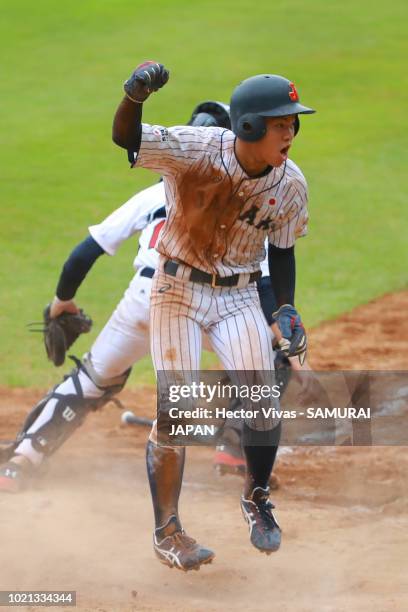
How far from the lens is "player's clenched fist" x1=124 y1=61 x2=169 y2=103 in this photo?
14.2 feet

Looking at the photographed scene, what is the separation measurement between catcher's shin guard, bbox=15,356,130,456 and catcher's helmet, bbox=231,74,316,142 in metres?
2.21

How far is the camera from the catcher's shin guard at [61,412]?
643 cm

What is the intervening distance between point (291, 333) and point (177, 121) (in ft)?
28.5

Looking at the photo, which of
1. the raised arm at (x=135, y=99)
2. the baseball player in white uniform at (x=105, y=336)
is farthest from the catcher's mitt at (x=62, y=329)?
the raised arm at (x=135, y=99)

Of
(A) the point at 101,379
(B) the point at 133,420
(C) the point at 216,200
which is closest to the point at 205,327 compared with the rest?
(C) the point at 216,200

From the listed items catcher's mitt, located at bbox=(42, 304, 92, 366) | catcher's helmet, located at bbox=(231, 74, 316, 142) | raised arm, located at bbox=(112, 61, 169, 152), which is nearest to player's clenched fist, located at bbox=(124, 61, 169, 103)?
raised arm, located at bbox=(112, 61, 169, 152)

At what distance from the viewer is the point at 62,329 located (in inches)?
263

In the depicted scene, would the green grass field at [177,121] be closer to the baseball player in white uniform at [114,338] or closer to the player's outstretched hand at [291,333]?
the baseball player in white uniform at [114,338]

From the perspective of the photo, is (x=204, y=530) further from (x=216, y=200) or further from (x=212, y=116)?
(x=212, y=116)

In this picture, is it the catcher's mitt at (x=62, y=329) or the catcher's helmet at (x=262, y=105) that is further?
the catcher's mitt at (x=62, y=329)

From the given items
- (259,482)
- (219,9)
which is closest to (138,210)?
(259,482)

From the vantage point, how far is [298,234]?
16.8 ft

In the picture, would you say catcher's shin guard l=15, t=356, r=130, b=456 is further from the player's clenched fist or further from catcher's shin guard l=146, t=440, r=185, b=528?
the player's clenched fist

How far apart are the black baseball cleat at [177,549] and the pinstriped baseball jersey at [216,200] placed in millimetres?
1111
